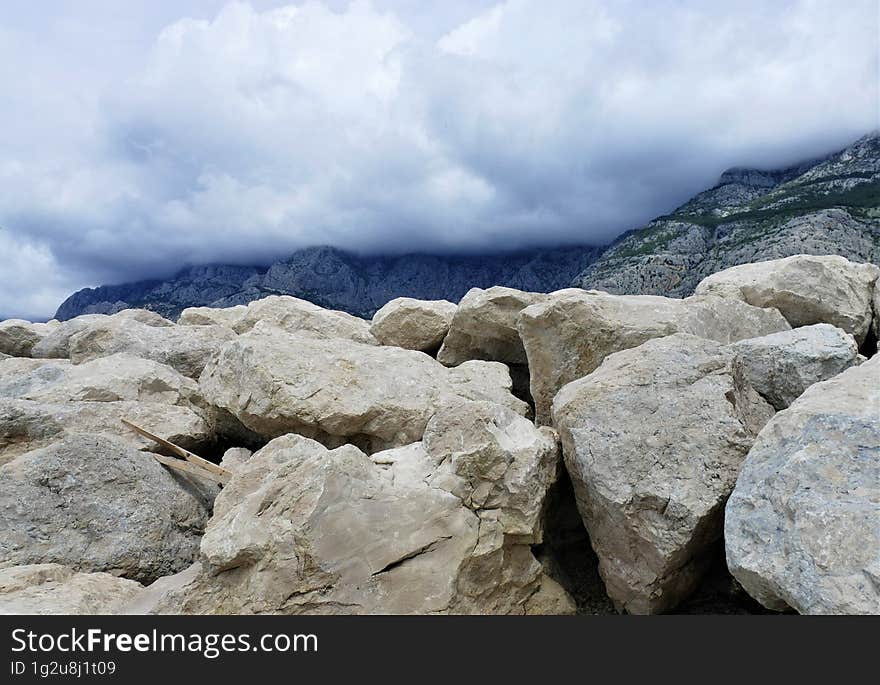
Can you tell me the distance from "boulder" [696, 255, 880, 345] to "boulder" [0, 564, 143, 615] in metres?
14.6

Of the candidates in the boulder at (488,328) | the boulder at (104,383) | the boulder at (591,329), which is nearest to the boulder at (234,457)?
the boulder at (104,383)

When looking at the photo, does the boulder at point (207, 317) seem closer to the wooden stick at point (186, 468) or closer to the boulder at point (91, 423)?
the boulder at point (91, 423)

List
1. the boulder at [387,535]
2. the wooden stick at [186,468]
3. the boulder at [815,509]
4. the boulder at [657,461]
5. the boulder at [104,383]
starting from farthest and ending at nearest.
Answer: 1. the boulder at [104,383]
2. the wooden stick at [186,468]
3. the boulder at [657,461]
4. the boulder at [387,535]
5. the boulder at [815,509]

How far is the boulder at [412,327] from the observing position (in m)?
19.1

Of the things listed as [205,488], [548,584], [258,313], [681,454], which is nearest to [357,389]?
[205,488]

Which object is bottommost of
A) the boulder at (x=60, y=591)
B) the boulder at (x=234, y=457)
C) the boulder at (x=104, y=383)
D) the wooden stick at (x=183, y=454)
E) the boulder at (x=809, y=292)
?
the boulder at (x=60, y=591)

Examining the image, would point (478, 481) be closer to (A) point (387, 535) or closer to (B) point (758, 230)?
(A) point (387, 535)

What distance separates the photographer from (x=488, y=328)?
16.8 m

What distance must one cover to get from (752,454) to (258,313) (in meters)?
17.7

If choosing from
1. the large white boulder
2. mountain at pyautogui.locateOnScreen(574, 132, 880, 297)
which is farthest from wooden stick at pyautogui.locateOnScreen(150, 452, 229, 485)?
mountain at pyautogui.locateOnScreen(574, 132, 880, 297)

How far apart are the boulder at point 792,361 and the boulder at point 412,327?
10429 mm

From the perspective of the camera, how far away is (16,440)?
12258 millimetres

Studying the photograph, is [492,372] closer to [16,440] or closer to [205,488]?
[205,488]

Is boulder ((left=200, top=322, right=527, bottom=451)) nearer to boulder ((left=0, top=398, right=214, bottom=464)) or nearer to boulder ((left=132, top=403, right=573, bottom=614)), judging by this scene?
boulder ((left=0, top=398, right=214, bottom=464))
